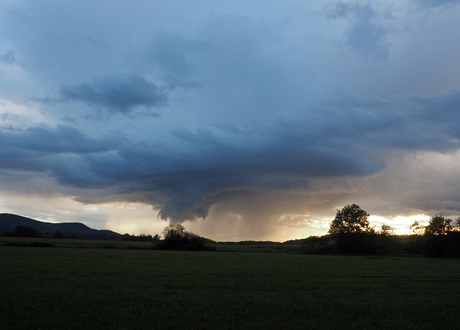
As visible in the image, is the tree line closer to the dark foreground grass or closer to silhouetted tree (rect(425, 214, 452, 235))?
silhouetted tree (rect(425, 214, 452, 235))

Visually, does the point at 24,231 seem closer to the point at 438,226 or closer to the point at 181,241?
the point at 181,241

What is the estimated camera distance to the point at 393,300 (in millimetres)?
18266

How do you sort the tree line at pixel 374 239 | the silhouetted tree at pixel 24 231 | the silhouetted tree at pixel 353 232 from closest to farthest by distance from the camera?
the tree line at pixel 374 239, the silhouetted tree at pixel 353 232, the silhouetted tree at pixel 24 231

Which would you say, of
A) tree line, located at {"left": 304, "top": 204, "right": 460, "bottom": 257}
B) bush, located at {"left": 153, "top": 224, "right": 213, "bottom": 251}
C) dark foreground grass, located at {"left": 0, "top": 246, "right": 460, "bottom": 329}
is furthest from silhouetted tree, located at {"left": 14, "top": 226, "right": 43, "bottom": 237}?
dark foreground grass, located at {"left": 0, "top": 246, "right": 460, "bottom": 329}

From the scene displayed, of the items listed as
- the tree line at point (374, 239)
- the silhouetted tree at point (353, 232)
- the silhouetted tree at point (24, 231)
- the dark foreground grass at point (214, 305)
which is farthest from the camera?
the silhouetted tree at point (24, 231)

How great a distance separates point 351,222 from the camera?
11525 centimetres

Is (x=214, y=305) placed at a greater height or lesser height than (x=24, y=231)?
lesser

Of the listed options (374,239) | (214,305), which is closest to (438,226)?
(374,239)

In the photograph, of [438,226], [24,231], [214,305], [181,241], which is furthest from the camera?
[24,231]

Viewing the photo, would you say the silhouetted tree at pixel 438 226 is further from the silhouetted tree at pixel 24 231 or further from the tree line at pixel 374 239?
the silhouetted tree at pixel 24 231

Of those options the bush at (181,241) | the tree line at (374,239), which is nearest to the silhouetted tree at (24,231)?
the bush at (181,241)

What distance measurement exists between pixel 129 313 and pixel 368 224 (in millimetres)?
114829

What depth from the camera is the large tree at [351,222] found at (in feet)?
375

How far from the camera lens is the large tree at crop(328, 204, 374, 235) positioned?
375 ft
